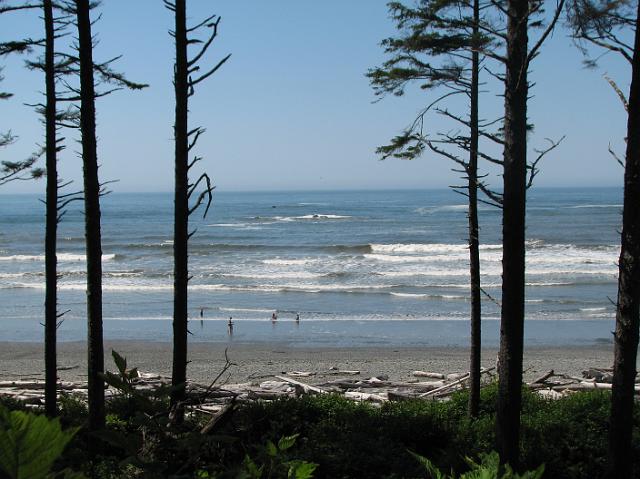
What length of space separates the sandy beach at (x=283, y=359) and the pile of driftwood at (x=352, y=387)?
1364mm

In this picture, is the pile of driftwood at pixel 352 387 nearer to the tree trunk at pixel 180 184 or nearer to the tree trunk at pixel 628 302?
the tree trunk at pixel 180 184

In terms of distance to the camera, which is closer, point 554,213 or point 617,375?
point 617,375

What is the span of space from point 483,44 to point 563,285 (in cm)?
2374

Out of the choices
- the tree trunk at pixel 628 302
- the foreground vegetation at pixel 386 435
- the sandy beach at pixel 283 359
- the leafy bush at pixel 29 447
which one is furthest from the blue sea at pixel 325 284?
the leafy bush at pixel 29 447

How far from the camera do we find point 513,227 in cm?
679

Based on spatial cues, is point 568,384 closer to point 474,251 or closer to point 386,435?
point 474,251

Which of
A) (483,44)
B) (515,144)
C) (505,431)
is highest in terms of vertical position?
(483,44)

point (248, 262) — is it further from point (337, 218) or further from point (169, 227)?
point (337, 218)

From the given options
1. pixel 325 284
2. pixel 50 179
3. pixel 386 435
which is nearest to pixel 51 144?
pixel 50 179

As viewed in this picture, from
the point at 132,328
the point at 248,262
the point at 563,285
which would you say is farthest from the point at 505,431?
the point at 248,262

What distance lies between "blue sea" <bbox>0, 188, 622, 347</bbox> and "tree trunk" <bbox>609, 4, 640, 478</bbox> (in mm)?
5693

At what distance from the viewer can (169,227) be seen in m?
66.5

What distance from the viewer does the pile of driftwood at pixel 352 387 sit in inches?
474

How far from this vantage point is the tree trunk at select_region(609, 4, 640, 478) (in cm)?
675
